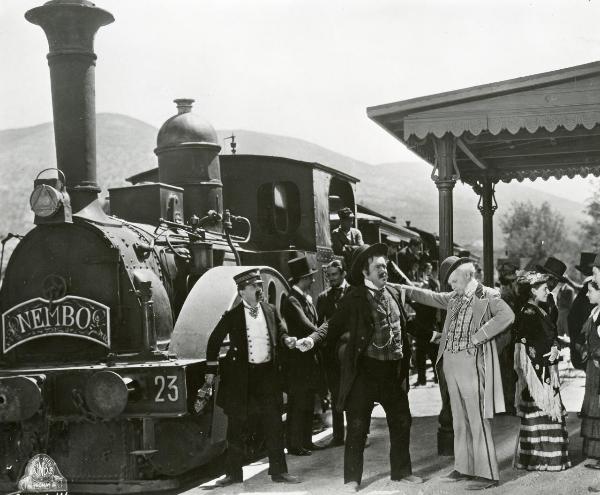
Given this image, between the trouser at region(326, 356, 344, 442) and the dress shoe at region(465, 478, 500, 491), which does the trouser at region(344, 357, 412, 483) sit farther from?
the trouser at region(326, 356, 344, 442)

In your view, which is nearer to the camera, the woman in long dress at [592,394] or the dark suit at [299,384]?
the woman in long dress at [592,394]

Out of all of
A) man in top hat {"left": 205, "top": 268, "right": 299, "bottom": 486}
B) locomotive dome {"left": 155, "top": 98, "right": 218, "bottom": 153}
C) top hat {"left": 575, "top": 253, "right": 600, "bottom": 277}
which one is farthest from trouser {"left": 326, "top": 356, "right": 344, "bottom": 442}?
locomotive dome {"left": 155, "top": 98, "right": 218, "bottom": 153}

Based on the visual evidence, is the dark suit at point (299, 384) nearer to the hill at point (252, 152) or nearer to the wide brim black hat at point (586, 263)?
the wide brim black hat at point (586, 263)

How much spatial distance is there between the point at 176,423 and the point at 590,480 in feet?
10.0

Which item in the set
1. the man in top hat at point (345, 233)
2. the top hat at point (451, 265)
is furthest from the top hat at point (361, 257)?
the man in top hat at point (345, 233)

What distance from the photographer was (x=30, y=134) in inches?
3620

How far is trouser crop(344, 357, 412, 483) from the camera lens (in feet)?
19.2

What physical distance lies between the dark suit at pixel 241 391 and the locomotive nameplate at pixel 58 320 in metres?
0.85

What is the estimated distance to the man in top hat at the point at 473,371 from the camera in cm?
580

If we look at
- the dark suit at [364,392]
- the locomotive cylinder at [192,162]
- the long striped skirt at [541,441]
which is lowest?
the long striped skirt at [541,441]

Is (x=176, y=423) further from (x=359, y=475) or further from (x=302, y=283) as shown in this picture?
(x=302, y=283)

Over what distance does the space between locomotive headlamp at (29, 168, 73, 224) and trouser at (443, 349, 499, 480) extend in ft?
10.2

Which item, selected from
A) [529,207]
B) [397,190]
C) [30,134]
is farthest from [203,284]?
[397,190]

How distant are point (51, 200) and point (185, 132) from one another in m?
3.10
